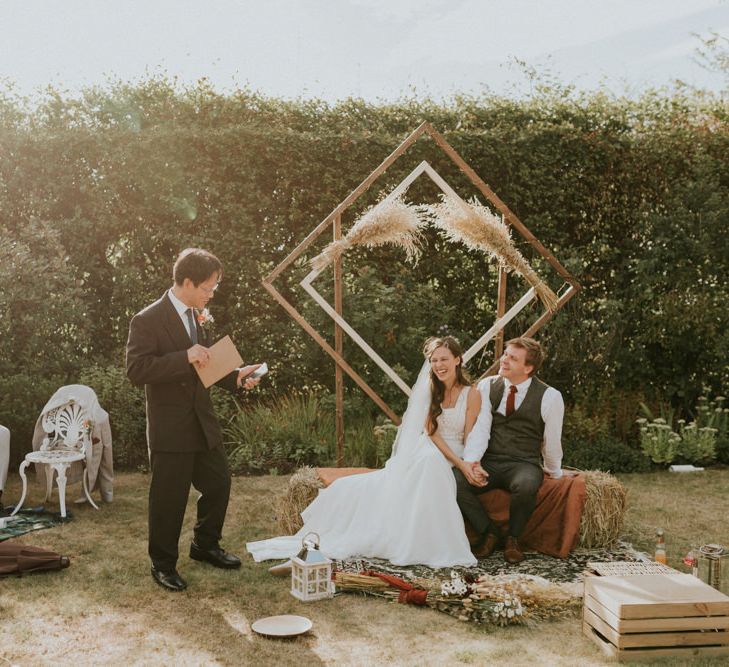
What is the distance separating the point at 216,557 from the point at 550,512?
2.05m

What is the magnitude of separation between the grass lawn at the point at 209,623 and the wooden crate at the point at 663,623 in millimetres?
91

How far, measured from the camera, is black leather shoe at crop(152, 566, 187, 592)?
168 inches

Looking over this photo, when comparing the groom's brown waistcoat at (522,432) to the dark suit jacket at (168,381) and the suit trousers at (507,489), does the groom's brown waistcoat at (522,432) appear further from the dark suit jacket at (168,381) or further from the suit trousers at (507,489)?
the dark suit jacket at (168,381)

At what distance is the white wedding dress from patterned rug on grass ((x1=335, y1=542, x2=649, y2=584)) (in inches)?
2.8

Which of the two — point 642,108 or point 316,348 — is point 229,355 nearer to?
point 316,348

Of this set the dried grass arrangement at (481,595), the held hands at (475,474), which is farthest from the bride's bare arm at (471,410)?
the dried grass arrangement at (481,595)

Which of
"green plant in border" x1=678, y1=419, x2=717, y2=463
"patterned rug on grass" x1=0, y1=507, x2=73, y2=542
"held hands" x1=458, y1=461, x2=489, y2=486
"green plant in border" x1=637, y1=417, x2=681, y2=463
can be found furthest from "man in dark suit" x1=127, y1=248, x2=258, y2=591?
"green plant in border" x1=678, y1=419, x2=717, y2=463

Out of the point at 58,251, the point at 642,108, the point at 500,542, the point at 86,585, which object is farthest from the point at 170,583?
the point at 642,108

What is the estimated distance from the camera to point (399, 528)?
4.80m

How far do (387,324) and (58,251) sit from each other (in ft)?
10.3

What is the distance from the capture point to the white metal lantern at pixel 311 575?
4.09 m

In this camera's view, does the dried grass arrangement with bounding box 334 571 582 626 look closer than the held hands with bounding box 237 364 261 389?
Yes

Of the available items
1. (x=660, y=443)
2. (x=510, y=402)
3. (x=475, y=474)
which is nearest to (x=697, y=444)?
(x=660, y=443)

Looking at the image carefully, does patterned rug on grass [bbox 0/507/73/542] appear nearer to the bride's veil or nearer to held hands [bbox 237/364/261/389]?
held hands [bbox 237/364/261/389]
